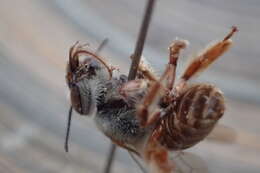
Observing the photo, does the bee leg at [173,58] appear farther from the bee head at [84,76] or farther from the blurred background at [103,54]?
the blurred background at [103,54]

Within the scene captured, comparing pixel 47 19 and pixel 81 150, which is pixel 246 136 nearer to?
pixel 81 150

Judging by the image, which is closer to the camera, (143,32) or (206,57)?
(143,32)

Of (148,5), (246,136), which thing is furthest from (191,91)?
(246,136)

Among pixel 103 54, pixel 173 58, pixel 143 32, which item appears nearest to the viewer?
pixel 143 32

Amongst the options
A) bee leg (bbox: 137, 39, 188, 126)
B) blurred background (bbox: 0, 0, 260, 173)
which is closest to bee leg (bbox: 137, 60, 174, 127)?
bee leg (bbox: 137, 39, 188, 126)

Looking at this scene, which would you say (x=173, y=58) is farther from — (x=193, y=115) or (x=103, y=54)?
(x=103, y=54)

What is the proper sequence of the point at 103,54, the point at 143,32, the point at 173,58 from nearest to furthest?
the point at 143,32 < the point at 173,58 < the point at 103,54

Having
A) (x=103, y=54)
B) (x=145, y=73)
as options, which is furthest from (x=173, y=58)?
(x=103, y=54)
